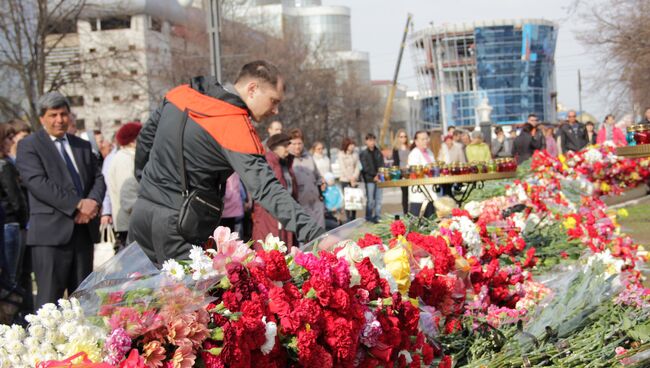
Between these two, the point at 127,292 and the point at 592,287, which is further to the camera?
the point at 592,287

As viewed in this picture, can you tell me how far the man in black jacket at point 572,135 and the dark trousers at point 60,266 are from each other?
16.3 metres

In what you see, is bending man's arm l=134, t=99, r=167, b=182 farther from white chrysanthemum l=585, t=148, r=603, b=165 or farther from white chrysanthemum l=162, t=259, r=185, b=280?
white chrysanthemum l=585, t=148, r=603, b=165

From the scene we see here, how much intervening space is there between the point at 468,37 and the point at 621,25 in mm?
89272

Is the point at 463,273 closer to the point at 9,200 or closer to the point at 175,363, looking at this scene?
the point at 175,363

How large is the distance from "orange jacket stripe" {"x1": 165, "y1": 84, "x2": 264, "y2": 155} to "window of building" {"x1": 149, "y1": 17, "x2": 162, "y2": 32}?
61860 millimetres

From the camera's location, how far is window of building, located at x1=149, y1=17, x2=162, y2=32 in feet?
214

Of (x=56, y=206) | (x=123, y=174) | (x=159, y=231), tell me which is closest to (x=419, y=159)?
(x=123, y=174)

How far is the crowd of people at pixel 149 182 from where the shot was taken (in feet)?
14.4

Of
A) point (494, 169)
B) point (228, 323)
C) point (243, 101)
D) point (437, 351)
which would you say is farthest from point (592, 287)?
point (494, 169)

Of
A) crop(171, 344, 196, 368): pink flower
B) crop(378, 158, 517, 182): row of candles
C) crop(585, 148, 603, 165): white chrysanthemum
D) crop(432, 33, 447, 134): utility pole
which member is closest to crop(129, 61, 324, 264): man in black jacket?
crop(171, 344, 196, 368): pink flower

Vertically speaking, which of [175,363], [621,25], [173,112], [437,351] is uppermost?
[621,25]

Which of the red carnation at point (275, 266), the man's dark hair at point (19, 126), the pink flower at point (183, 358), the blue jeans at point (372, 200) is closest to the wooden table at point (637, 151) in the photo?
the red carnation at point (275, 266)

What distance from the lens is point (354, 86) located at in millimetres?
74375

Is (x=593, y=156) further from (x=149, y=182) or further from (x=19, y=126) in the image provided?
(x=149, y=182)
